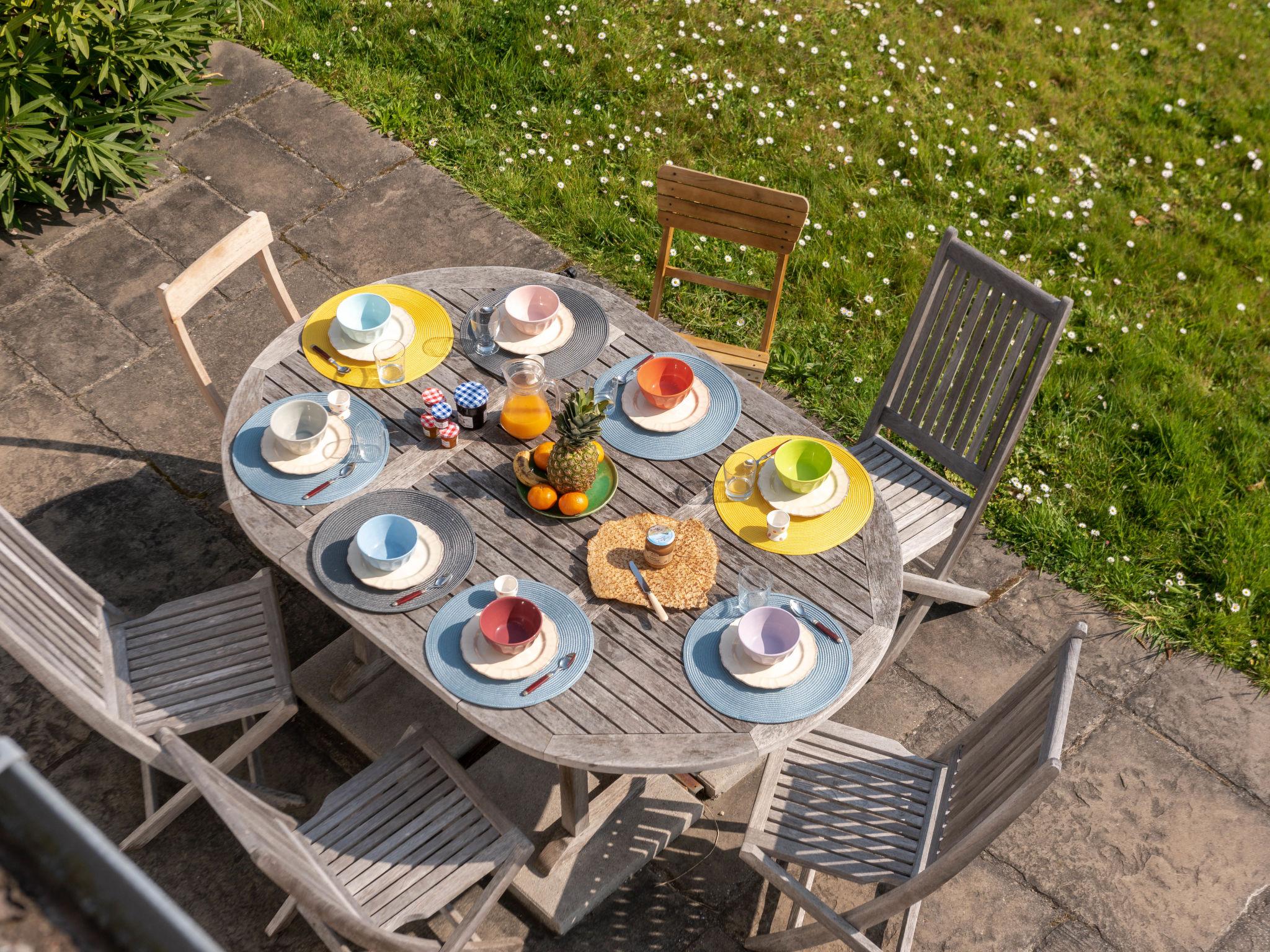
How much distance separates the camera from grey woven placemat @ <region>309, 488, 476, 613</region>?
10.0 feet

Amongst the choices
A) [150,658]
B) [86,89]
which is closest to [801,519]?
[150,658]

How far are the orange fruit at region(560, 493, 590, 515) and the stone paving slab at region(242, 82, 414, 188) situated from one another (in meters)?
3.24

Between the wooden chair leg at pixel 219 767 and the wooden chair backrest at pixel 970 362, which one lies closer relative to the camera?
the wooden chair leg at pixel 219 767

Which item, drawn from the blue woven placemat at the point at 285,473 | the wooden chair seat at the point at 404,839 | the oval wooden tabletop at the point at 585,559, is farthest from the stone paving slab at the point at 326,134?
the wooden chair seat at the point at 404,839

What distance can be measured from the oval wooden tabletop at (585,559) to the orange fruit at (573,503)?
0.19 ft

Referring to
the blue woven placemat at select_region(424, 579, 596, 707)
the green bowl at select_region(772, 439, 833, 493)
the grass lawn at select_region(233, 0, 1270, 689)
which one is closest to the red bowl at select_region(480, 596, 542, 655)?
the blue woven placemat at select_region(424, 579, 596, 707)

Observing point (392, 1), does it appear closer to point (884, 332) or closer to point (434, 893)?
point (884, 332)

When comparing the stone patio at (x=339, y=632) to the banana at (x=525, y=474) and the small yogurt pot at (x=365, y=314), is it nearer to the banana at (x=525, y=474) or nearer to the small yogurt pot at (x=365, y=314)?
the small yogurt pot at (x=365, y=314)

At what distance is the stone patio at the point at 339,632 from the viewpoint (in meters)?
3.60

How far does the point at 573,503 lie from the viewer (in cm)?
322

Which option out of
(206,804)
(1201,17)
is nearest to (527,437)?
(206,804)

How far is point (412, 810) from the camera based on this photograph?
3068 mm

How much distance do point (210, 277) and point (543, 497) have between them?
1468mm

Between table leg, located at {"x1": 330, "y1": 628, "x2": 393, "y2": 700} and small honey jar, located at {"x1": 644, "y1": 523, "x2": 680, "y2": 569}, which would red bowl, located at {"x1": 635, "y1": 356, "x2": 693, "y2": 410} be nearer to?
small honey jar, located at {"x1": 644, "y1": 523, "x2": 680, "y2": 569}
